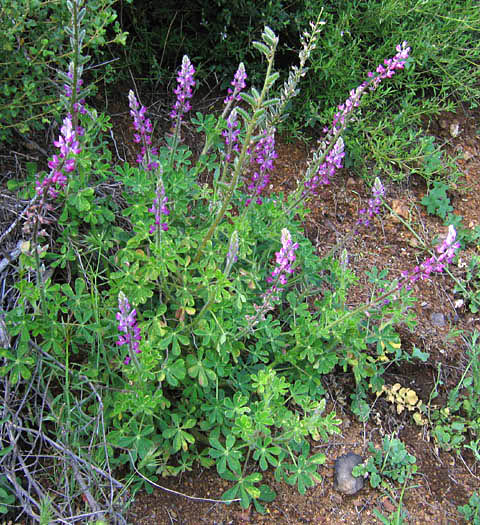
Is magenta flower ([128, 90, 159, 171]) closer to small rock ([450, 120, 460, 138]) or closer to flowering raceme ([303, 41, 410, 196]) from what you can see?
flowering raceme ([303, 41, 410, 196])

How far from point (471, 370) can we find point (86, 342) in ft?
7.40

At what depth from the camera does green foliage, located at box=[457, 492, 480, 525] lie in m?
2.53

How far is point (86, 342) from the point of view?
8.06 feet

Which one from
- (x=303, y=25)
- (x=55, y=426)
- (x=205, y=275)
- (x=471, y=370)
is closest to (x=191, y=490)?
(x=55, y=426)

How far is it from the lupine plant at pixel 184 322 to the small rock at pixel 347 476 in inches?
8.4

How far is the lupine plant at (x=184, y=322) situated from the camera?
2.16 metres

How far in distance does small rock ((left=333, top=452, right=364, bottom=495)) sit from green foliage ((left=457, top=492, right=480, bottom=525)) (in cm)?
51

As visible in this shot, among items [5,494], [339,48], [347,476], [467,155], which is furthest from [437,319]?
[5,494]

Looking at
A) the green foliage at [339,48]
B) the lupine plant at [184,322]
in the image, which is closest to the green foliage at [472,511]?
the lupine plant at [184,322]

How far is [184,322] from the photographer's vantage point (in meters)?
2.46

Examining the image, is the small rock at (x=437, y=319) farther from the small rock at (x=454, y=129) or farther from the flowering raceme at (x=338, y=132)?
the small rock at (x=454, y=129)

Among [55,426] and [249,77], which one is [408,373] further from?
[249,77]

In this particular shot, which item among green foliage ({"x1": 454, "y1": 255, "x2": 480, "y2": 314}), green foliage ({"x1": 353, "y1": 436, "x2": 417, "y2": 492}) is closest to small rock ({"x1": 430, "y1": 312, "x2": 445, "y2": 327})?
green foliage ({"x1": 454, "y1": 255, "x2": 480, "y2": 314})

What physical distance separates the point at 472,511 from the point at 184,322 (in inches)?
66.3
